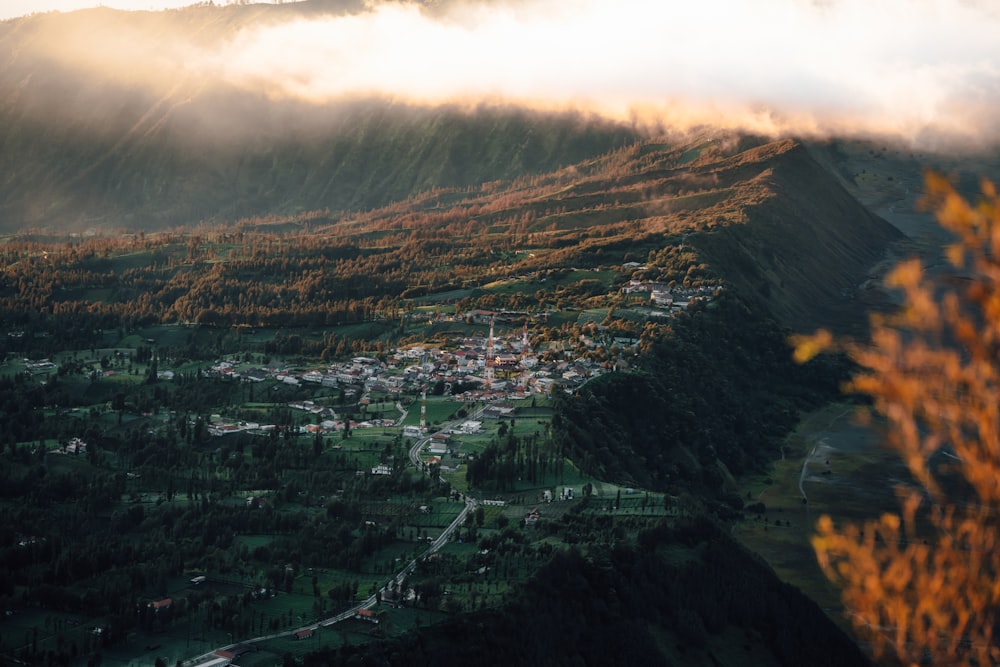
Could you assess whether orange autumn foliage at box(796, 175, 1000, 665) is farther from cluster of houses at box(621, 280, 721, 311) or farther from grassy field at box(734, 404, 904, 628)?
cluster of houses at box(621, 280, 721, 311)

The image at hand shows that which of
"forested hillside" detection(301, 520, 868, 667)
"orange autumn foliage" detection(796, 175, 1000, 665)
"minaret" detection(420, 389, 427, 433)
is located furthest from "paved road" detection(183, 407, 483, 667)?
"orange autumn foliage" detection(796, 175, 1000, 665)

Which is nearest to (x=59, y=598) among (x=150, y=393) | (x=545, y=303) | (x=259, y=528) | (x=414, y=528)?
(x=259, y=528)

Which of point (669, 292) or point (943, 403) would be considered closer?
point (943, 403)

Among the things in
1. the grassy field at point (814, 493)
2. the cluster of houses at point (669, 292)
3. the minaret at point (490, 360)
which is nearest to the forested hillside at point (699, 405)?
the cluster of houses at point (669, 292)

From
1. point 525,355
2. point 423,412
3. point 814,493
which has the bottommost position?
point 814,493

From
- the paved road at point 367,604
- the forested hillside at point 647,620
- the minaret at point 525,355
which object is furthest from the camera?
the minaret at point 525,355

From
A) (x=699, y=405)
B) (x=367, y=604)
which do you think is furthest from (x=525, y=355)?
(x=367, y=604)

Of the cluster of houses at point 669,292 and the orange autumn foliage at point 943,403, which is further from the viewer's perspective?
the cluster of houses at point 669,292

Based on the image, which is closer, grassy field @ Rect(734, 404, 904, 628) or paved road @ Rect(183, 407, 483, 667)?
paved road @ Rect(183, 407, 483, 667)

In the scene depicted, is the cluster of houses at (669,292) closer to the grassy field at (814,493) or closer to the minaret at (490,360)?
the minaret at (490,360)

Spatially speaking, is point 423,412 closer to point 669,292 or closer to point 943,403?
point 669,292

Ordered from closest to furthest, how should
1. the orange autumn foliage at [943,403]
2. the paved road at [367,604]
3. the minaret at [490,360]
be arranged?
the orange autumn foliage at [943,403] → the paved road at [367,604] → the minaret at [490,360]
